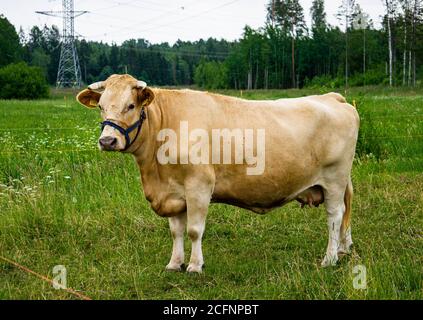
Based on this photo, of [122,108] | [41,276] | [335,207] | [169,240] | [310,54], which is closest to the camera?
[122,108]

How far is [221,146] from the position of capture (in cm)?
571

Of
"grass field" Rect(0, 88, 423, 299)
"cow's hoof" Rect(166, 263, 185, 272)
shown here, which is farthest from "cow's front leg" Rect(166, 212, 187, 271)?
"grass field" Rect(0, 88, 423, 299)

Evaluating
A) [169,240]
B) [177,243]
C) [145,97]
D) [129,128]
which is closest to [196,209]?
[177,243]

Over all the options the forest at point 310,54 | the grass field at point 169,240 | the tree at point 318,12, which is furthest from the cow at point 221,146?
the tree at point 318,12

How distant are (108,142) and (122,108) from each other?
40 centimetres

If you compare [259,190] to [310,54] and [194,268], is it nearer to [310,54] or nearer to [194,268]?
[194,268]

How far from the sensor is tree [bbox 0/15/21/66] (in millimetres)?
78688

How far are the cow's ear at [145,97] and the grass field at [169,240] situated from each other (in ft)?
5.33

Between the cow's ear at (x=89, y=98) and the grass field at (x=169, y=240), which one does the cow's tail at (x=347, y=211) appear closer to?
the grass field at (x=169, y=240)

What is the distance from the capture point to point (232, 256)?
644cm

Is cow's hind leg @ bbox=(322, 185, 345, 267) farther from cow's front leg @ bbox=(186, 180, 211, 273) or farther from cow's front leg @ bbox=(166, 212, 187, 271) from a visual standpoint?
cow's front leg @ bbox=(166, 212, 187, 271)

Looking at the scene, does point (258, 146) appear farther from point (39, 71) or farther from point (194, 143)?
point (39, 71)

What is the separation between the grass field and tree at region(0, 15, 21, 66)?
244 feet
